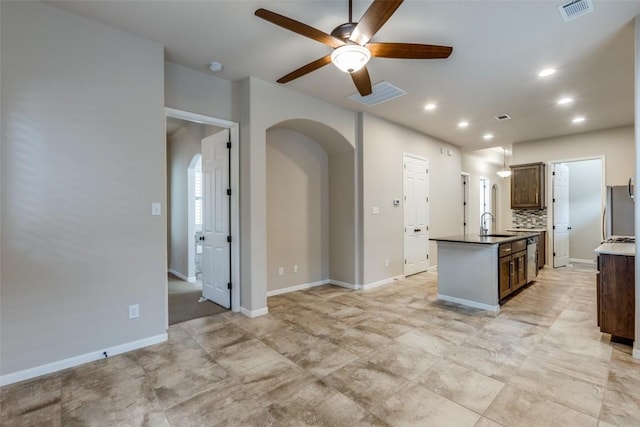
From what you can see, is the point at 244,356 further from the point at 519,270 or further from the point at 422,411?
the point at 519,270

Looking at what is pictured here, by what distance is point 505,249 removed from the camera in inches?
163

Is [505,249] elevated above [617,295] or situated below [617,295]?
above

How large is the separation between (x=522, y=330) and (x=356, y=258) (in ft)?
7.86

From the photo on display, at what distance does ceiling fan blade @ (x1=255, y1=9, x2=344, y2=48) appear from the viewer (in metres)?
2.06

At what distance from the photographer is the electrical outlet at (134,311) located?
9.45 ft

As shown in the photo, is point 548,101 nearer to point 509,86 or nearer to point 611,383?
point 509,86

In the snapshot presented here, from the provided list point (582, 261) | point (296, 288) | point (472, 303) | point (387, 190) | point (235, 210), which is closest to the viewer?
point (235, 210)

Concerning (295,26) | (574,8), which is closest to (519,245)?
(574,8)

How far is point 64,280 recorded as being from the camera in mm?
2555

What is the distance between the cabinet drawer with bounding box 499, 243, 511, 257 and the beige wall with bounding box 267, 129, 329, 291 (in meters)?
2.68

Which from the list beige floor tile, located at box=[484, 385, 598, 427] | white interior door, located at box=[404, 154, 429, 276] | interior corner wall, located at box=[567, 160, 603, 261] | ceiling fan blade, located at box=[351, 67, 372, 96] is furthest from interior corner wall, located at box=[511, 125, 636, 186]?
beige floor tile, located at box=[484, 385, 598, 427]

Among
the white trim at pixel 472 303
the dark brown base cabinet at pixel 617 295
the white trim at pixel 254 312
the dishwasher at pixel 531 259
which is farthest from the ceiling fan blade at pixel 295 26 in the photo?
the dishwasher at pixel 531 259

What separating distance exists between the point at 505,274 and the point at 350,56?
140 inches

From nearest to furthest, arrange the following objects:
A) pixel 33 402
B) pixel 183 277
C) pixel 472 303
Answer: pixel 33 402, pixel 472 303, pixel 183 277
